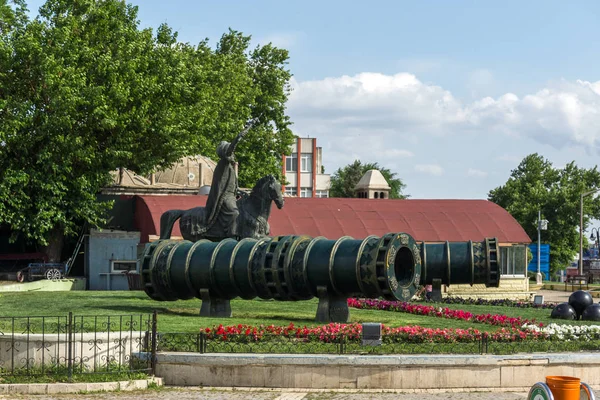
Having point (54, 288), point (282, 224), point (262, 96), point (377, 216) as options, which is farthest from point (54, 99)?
point (262, 96)

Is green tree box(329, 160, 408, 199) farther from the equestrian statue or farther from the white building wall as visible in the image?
the equestrian statue

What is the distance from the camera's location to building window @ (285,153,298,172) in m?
102

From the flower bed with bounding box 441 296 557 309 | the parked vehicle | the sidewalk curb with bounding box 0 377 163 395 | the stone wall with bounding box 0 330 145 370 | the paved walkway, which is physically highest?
the parked vehicle

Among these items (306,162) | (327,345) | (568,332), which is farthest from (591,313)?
(306,162)

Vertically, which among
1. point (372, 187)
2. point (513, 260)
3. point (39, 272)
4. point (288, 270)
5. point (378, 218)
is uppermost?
point (372, 187)

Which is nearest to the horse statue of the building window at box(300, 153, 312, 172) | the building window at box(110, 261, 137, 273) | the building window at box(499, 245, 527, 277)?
the building window at box(110, 261, 137, 273)

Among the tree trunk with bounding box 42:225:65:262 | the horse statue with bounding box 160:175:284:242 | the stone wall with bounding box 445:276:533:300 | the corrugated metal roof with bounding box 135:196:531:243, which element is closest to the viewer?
the horse statue with bounding box 160:175:284:242

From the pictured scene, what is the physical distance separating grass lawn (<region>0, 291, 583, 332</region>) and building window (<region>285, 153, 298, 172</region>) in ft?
235

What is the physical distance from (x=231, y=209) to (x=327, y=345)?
9590 mm

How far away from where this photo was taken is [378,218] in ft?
148

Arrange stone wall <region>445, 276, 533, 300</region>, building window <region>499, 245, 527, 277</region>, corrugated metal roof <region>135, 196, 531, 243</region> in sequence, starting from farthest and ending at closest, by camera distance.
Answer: building window <region>499, 245, 527, 277</region>
corrugated metal roof <region>135, 196, 531, 243</region>
stone wall <region>445, 276, 533, 300</region>

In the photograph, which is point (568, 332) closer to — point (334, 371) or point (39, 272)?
point (334, 371)

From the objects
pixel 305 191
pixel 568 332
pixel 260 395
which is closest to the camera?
pixel 260 395

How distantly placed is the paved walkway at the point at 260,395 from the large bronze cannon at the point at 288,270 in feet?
12.6
